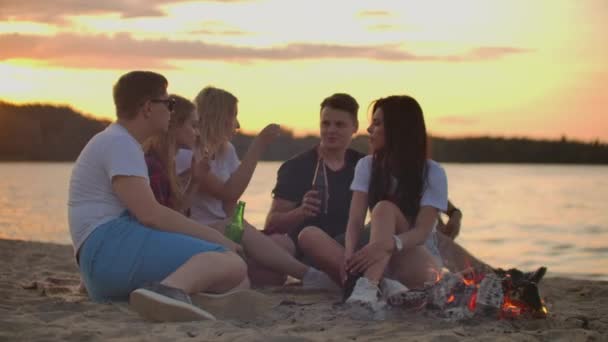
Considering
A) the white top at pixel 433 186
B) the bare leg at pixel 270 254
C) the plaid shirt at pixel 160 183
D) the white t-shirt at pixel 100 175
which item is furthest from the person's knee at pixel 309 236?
the white t-shirt at pixel 100 175

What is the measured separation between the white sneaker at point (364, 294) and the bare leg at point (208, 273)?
0.63 m

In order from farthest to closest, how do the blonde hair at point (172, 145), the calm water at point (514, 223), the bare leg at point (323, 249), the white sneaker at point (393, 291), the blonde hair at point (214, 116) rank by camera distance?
the calm water at point (514, 223)
the blonde hair at point (214, 116)
the bare leg at point (323, 249)
the blonde hair at point (172, 145)
the white sneaker at point (393, 291)

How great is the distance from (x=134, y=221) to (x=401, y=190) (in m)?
1.57

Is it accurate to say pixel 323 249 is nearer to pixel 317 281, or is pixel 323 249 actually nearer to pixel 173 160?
pixel 317 281

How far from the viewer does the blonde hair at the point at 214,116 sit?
5746 mm

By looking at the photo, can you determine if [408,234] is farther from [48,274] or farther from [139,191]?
[48,274]

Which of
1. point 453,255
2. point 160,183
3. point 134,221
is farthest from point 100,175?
point 453,255

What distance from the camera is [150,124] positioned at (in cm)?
466

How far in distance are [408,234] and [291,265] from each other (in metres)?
1.27

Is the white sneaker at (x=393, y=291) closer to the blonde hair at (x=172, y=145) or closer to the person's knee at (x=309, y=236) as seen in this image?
the person's knee at (x=309, y=236)

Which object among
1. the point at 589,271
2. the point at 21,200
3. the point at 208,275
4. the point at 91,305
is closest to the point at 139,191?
the point at 208,275

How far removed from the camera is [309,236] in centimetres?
567

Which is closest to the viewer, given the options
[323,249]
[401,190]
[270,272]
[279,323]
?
[279,323]

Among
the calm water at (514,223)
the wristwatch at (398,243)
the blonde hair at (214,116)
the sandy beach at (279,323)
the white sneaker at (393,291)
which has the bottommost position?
the calm water at (514,223)
